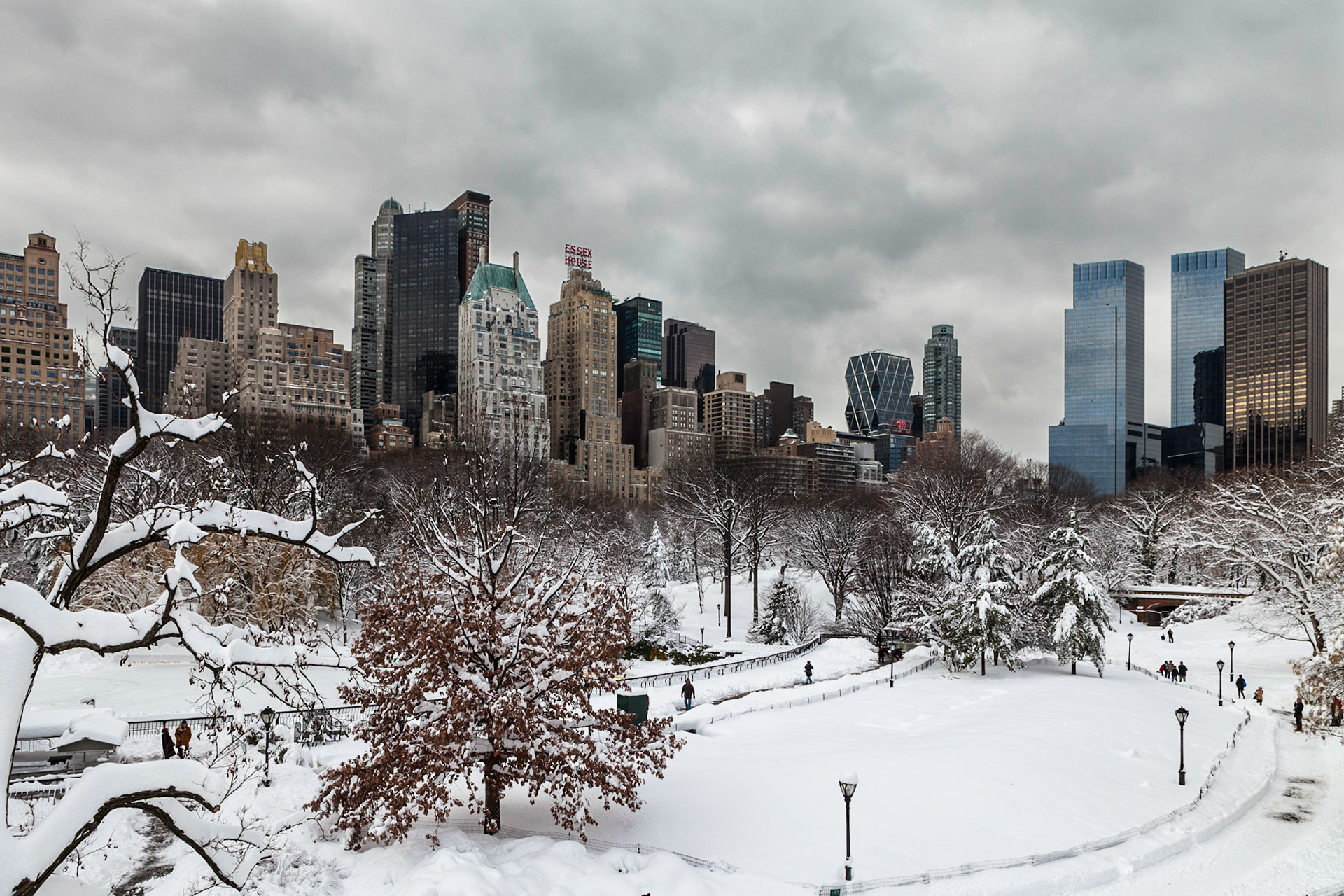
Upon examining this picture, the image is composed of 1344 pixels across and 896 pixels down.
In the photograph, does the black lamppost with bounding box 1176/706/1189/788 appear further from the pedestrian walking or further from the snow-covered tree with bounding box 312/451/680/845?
the pedestrian walking

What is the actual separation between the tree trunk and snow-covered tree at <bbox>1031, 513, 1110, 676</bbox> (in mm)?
34504

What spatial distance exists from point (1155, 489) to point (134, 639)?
97299 mm

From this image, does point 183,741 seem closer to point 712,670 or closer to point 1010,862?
point 1010,862

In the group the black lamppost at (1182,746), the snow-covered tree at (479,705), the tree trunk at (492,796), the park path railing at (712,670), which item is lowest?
the park path railing at (712,670)

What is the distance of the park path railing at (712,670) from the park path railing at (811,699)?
3716mm

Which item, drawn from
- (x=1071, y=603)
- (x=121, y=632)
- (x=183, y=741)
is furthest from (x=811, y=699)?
(x=121, y=632)

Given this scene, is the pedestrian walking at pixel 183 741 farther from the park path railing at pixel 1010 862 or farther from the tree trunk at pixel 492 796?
the park path railing at pixel 1010 862

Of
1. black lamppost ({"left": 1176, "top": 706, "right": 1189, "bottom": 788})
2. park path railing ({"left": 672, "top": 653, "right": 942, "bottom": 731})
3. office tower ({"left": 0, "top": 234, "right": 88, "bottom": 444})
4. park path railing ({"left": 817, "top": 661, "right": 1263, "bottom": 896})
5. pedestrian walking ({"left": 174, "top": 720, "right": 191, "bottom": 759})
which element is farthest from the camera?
office tower ({"left": 0, "top": 234, "right": 88, "bottom": 444})

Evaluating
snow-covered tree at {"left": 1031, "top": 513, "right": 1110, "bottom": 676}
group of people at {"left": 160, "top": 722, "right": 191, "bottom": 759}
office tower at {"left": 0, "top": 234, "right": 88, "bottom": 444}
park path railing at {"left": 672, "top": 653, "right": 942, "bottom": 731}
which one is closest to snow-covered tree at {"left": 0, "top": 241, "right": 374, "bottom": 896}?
office tower at {"left": 0, "top": 234, "right": 88, "bottom": 444}

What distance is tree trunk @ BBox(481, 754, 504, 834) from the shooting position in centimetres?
1574

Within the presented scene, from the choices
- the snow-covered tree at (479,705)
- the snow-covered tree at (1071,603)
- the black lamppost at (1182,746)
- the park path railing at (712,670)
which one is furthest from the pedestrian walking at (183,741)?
the snow-covered tree at (1071,603)

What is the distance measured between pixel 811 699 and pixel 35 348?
101561 mm

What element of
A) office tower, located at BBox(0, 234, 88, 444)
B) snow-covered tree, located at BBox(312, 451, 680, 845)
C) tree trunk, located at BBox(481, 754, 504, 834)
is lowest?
tree trunk, located at BBox(481, 754, 504, 834)

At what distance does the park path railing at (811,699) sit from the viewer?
27.8m
